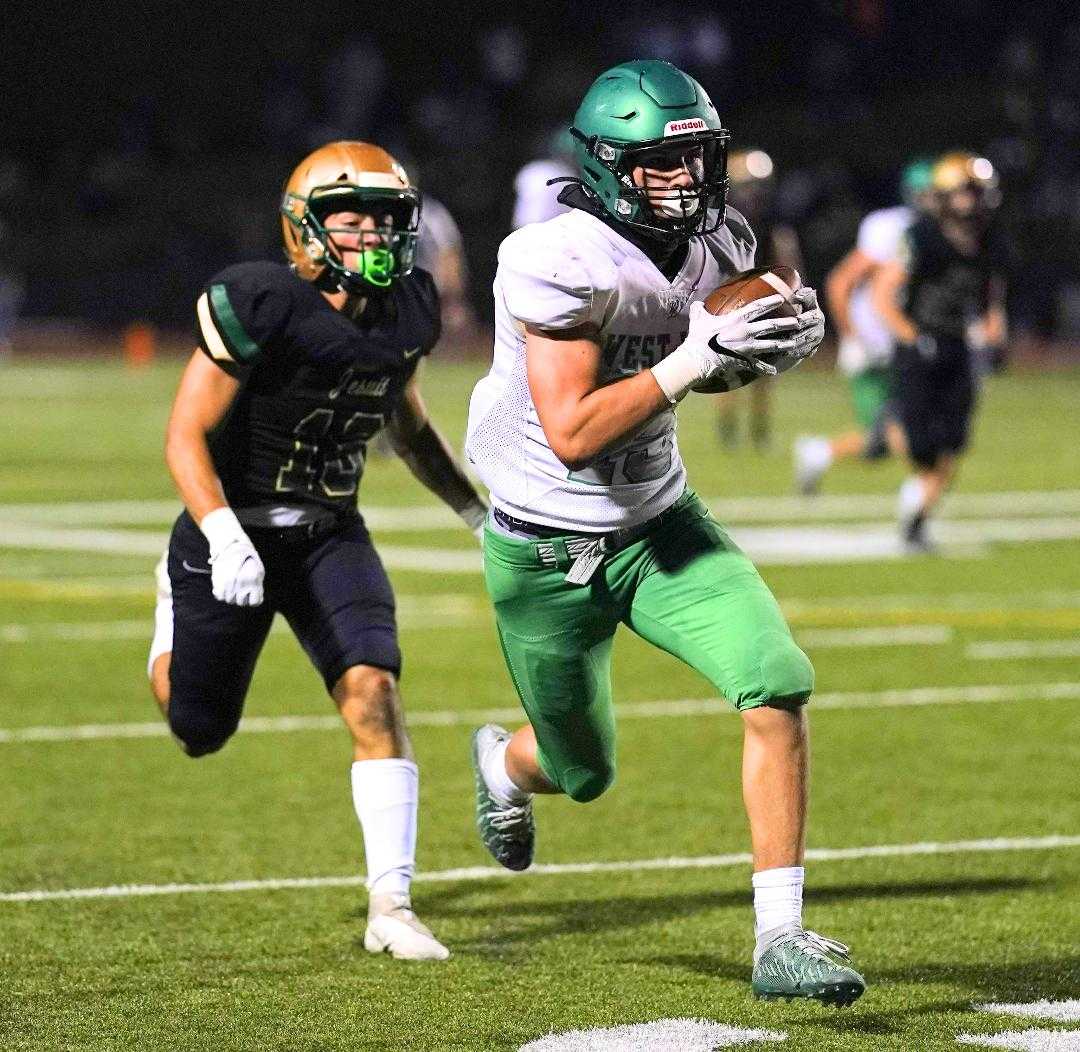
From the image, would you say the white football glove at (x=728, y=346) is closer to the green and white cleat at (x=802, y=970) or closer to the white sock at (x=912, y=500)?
the green and white cleat at (x=802, y=970)

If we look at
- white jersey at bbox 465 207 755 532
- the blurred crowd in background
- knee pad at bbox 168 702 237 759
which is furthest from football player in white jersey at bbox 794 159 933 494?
the blurred crowd in background

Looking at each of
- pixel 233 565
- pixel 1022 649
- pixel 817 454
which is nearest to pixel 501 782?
pixel 233 565

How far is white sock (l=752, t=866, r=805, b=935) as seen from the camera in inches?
155

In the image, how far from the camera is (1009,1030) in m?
3.94

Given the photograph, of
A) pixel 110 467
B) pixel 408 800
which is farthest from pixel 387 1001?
pixel 110 467

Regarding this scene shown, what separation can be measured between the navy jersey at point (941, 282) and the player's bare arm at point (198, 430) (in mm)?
6518

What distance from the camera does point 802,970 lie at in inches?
149

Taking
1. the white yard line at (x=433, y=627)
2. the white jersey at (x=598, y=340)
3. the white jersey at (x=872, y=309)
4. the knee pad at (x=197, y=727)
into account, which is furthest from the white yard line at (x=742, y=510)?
the white jersey at (x=598, y=340)

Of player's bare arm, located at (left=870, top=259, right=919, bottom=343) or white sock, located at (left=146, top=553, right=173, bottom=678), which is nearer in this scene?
white sock, located at (left=146, top=553, right=173, bottom=678)

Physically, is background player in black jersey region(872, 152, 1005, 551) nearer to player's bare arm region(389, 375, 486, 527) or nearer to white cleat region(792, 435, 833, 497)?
white cleat region(792, 435, 833, 497)

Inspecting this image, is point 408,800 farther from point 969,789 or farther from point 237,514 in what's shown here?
point 969,789

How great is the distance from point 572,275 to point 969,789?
264cm

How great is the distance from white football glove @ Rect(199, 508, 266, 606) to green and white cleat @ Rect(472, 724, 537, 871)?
0.70 metres

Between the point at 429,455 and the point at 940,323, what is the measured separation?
608 cm
